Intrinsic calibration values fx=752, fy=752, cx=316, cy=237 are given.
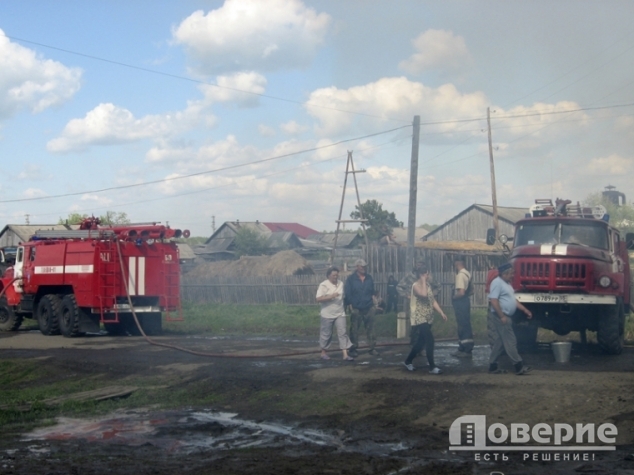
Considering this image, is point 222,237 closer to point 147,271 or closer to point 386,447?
point 147,271

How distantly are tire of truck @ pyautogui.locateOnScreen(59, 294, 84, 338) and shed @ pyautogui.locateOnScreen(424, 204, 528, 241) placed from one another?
37.1 metres

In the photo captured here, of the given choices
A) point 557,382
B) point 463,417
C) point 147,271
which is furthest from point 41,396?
point 147,271

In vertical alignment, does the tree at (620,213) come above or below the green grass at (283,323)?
above

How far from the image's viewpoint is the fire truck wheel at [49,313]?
2144 cm

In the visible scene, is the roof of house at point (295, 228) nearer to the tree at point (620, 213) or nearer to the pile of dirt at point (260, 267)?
the tree at point (620, 213)

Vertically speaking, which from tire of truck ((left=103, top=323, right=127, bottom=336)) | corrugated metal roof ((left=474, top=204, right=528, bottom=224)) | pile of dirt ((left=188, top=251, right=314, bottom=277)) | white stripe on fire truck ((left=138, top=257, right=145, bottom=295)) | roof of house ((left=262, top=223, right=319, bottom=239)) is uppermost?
roof of house ((left=262, top=223, right=319, bottom=239))

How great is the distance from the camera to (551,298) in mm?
13844

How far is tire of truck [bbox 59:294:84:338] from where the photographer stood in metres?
20.5

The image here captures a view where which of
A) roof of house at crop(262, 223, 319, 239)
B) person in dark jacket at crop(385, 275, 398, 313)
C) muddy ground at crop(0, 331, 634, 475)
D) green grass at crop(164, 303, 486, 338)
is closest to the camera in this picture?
muddy ground at crop(0, 331, 634, 475)

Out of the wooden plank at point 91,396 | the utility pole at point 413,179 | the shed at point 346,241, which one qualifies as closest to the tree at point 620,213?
the shed at point 346,241

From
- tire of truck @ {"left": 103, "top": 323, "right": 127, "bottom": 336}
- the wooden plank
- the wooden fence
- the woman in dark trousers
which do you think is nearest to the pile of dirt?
the wooden fence

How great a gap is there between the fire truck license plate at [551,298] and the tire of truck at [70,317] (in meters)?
12.5

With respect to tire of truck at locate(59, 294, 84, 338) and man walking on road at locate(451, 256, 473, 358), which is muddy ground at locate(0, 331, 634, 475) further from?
tire of truck at locate(59, 294, 84, 338)

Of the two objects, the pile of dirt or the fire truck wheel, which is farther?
the pile of dirt
